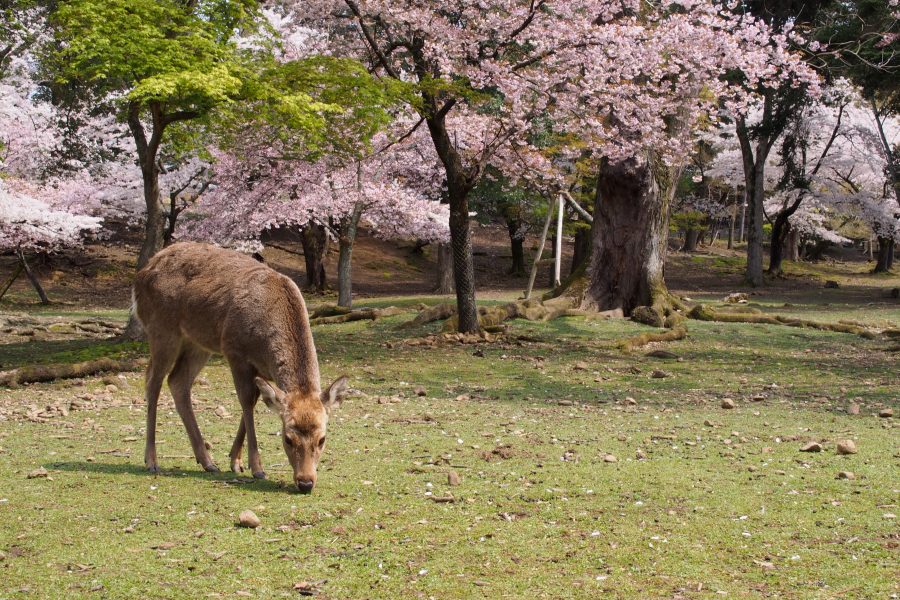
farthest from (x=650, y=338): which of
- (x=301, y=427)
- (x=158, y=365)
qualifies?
(x=301, y=427)

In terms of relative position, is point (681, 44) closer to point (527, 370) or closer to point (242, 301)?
point (527, 370)

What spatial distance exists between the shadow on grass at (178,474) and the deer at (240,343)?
0.39 ft

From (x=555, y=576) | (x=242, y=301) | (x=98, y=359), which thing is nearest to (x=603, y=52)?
(x=98, y=359)

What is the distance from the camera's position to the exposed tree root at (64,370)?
44.5 ft

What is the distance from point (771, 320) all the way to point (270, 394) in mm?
19094

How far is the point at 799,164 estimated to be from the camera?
45156 mm

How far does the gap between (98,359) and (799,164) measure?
39353 millimetres

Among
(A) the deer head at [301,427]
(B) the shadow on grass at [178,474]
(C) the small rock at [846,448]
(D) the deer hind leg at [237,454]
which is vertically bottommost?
(B) the shadow on grass at [178,474]

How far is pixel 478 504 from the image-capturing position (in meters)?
6.64

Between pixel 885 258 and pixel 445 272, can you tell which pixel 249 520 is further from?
pixel 885 258

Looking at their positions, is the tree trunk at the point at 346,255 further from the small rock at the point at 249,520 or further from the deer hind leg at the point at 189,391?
the small rock at the point at 249,520

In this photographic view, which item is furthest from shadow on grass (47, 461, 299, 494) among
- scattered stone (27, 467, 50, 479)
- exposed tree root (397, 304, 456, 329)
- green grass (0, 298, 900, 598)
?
exposed tree root (397, 304, 456, 329)

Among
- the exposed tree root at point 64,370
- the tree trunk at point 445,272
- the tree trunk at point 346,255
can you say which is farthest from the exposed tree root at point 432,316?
the tree trunk at point 445,272

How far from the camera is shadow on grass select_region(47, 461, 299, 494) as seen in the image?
7.09m
